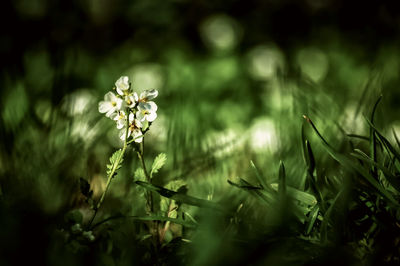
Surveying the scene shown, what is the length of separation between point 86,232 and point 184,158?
358 millimetres

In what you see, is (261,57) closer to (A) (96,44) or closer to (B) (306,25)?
(B) (306,25)

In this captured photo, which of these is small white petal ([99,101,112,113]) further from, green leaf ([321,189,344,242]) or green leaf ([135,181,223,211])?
green leaf ([321,189,344,242])

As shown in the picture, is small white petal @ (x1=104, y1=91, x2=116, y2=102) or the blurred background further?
the blurred background

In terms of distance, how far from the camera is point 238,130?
1.79m

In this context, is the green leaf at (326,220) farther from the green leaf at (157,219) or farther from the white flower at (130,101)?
the white flower at (130,101)

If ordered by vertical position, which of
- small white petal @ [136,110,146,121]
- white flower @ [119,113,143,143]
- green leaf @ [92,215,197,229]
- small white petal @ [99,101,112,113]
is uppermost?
small white petal @ [99,101,112,113]

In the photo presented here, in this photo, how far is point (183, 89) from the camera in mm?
2125

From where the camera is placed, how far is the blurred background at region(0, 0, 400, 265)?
29.9 inches

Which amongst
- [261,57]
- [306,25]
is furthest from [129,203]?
[306,25]

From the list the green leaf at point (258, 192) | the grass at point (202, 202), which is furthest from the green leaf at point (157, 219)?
the green leaf at point (258, 192)

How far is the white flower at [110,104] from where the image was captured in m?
0.65

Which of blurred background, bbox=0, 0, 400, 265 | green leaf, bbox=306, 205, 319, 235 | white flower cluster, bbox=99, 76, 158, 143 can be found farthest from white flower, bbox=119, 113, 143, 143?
green leaf, bbox=306, 205, 319, 235

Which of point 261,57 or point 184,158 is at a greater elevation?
Result: point 261,57

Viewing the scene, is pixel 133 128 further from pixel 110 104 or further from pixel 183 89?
pixel 183 89
